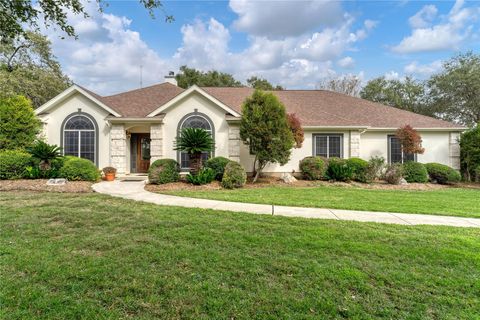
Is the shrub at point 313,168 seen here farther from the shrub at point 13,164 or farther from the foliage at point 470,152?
the shrub at point 13,164

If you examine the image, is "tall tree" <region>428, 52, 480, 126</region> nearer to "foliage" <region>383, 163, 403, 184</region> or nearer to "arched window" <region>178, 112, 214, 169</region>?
"foliage" <region>383, 163, 403, 184</region>

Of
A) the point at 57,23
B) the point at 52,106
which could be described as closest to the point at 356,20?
the point at 57,23

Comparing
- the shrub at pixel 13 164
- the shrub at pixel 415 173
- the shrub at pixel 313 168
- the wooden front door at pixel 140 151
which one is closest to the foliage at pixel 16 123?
the shrub at pixel 13 164

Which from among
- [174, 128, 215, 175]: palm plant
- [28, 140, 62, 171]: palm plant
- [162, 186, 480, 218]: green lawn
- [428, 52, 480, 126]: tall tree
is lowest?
[162, 186, 480, 218]: green lawn

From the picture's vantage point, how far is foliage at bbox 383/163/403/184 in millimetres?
13180

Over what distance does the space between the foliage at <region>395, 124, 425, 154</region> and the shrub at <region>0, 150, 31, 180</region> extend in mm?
18590

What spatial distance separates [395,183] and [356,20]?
8.46m

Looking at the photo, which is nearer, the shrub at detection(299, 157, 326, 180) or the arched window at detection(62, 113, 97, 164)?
the shrub at detection(299, 157, 326, 180)

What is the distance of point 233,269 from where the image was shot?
12.0 feet

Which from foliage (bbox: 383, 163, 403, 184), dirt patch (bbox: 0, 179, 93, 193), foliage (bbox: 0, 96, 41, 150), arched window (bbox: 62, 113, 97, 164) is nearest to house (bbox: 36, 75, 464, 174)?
arched window (bbox: 62, 113, 97, 164)

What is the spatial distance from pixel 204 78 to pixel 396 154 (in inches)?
926

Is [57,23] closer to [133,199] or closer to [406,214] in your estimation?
[133,199]

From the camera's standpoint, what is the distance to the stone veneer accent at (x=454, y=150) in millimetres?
15352

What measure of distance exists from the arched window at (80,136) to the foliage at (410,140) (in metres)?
16.7
